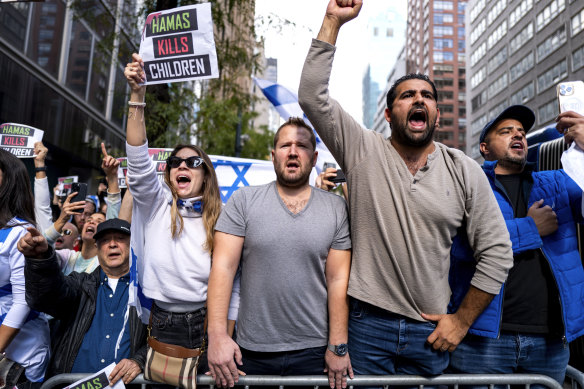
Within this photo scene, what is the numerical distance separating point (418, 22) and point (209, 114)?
111335 millimetres

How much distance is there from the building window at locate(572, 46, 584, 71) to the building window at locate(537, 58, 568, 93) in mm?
1315

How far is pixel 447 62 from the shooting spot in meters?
98.2

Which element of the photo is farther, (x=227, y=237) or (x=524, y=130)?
(x=524, y=130)

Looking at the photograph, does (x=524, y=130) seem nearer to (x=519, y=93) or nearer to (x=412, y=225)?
(x=412, y=225)

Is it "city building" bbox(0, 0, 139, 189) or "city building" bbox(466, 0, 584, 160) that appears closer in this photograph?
"city building" bbox(0, 0, 139, 189)

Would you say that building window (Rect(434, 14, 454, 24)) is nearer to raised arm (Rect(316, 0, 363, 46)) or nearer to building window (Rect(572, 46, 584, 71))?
building window (Rect(572, 46, 584, 71))

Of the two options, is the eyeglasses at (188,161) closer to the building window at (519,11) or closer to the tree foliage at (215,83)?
the tree foliage at (215,83)

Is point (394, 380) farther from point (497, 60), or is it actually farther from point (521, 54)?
point (497, 60)

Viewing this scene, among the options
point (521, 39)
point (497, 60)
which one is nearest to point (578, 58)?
point (521, 39)

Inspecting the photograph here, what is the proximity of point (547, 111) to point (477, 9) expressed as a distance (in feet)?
94.4

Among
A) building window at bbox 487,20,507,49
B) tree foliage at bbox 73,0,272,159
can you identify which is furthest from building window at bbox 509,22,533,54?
tree foliage at bbox 73,0,272,159

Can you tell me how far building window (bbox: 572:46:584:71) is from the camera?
38.8 m

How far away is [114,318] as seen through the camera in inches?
120

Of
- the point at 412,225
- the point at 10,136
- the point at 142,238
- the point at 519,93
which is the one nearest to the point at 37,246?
the point at 142,238
